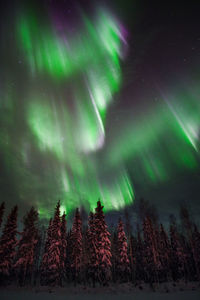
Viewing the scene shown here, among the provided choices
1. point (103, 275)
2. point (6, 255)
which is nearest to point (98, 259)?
point (103, 275)

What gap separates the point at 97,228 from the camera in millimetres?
32375

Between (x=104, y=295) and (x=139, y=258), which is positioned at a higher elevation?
(x=139, y=258)

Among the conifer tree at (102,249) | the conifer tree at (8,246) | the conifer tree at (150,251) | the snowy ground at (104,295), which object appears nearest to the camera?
the snowy ground at (104,295)

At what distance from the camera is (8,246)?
30.8 metres

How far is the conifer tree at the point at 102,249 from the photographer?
29641mm

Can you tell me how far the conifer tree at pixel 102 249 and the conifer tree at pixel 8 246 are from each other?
15.8 m

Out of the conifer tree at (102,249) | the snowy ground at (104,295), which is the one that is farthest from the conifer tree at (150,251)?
the conifer tree at (102,249)

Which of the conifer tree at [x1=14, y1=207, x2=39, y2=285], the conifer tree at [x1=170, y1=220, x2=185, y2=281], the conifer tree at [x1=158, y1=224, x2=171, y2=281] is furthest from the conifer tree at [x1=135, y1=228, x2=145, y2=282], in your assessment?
the conifer tree at [x1=14, y1=207, x2=39, y2=285]

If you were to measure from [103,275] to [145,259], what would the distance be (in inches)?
642

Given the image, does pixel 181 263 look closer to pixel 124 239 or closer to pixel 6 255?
pixel 124 239

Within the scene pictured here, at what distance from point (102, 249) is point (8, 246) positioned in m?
17.6

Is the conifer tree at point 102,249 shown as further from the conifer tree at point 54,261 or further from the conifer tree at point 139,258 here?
the conifer tree at point 139,258

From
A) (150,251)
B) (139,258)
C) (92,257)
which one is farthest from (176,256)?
(92,257)

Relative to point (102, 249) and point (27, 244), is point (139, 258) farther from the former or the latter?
point (27, 244)
